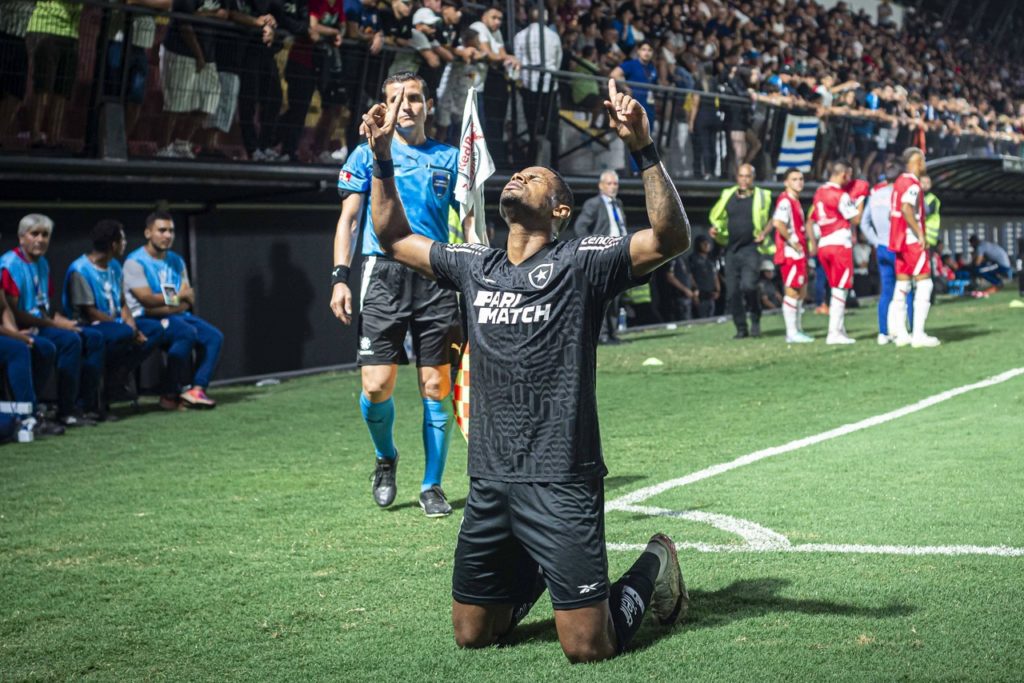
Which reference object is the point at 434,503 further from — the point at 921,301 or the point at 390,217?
the point at 921,301

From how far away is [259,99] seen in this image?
12.5 meters

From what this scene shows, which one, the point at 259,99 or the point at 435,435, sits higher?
the point at 259,99

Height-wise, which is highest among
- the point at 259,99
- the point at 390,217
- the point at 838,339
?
the point at 259,99

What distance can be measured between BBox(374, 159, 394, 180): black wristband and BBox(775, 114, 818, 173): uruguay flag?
18412 mm

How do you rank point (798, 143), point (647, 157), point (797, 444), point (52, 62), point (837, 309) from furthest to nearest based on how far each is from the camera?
point (798, 143)
point (837, 309)
point (52, 62)
point (797, 444)
point (647, 157)

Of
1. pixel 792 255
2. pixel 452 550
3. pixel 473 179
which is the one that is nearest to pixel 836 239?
pixel 792 255

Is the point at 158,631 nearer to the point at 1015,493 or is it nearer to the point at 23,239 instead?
the point at 1015,493

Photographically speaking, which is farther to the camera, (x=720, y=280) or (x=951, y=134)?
(x=951, y=134)

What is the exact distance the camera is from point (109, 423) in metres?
10.8

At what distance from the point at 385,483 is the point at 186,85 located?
6330mm

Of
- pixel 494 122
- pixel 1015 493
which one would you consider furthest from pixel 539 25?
pixel 1015 493

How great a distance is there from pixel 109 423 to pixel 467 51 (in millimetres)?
5926

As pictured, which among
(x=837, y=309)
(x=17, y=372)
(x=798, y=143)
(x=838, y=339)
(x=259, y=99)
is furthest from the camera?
(x=798, y=143)

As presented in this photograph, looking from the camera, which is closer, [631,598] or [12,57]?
[631,598]
